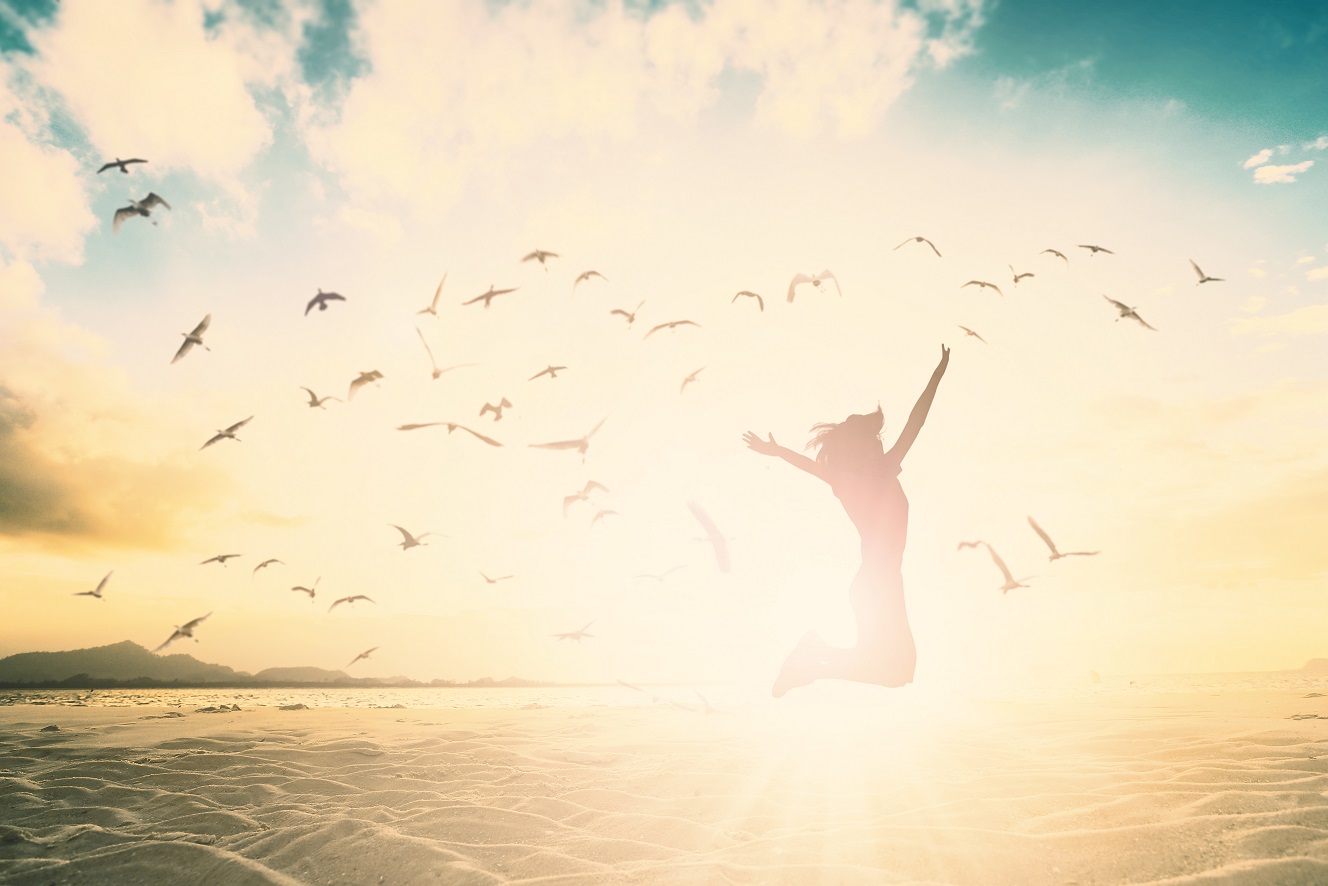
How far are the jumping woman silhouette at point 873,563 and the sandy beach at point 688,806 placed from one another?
1185 mm

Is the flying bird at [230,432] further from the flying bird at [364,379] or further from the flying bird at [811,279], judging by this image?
the flying bird at [811,279]

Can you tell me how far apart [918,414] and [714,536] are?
7.72ft

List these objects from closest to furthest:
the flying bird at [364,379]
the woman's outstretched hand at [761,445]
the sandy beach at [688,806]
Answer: the sandy beach at [688,806] < the woman's outstretched hand at [761,445] < the flying bird at [364,379]

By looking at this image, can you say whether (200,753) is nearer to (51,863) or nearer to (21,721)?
(51,863)

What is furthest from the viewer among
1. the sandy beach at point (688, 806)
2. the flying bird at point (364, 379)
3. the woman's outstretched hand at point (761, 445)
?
the flying bird at point (364, 379)

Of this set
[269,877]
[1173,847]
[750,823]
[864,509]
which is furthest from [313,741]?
[1173,847]

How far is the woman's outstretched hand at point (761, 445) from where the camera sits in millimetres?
4551

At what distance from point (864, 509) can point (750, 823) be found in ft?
9.21

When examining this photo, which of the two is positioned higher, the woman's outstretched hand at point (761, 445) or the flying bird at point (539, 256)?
the flying bird at point (539, 256)

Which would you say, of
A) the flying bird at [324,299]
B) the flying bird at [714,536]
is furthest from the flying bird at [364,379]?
the flying bird at [714,536]

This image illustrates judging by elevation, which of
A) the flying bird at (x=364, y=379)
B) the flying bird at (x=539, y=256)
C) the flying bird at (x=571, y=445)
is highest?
the flying bird at (x=539, y=256)

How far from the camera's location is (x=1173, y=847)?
3791 mm

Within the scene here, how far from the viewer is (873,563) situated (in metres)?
4.05

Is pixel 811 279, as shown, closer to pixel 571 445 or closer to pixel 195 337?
pixel 571 445
